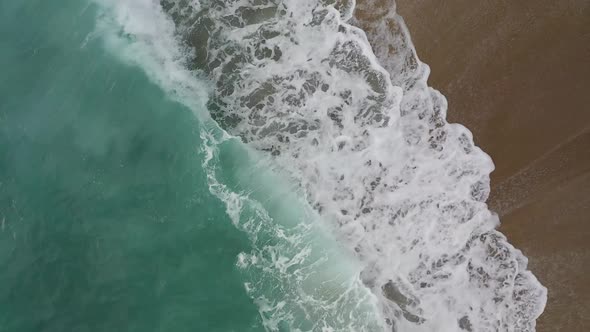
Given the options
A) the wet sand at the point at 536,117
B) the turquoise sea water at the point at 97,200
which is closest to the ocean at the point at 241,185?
the turquoise sea water at the point at 97,200

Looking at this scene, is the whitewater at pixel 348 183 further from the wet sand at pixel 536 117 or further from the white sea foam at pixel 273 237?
the wet sand at pixel 536 117

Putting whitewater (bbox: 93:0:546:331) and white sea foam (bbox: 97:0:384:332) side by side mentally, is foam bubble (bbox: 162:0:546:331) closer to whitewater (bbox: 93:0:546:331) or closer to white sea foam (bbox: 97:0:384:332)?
whitewater (bbox: 93:0:546:331)

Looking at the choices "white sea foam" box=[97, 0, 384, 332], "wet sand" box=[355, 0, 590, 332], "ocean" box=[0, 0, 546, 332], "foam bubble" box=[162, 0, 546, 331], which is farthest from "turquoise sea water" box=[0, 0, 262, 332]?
"wet sand" box=[355, 0, 590, 332]

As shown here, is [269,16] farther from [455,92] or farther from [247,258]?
[247,258]

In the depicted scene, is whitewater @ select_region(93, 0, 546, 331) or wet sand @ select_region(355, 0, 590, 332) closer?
wet sand @ select_region(355, 0, 590, 332)

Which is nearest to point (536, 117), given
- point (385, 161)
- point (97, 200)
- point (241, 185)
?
point (385, 161)

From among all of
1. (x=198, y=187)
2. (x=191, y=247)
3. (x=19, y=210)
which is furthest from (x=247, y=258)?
(x=19, y=210)
